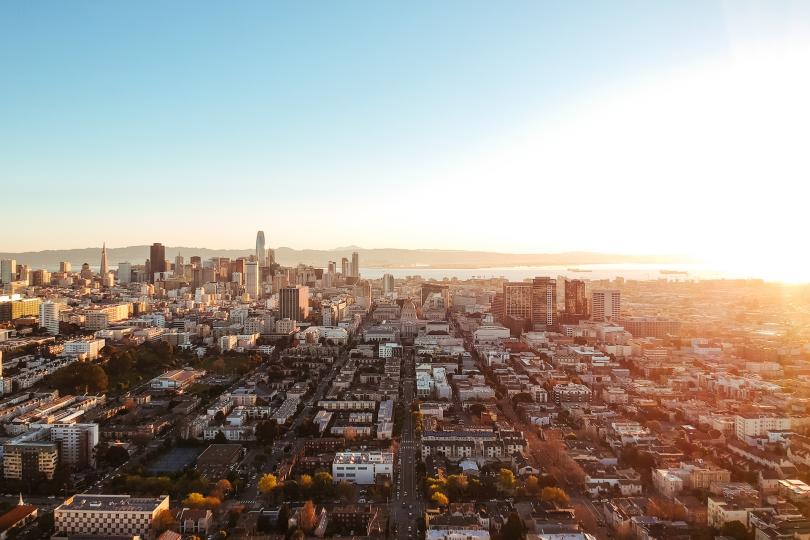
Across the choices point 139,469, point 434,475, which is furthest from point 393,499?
point 139,469

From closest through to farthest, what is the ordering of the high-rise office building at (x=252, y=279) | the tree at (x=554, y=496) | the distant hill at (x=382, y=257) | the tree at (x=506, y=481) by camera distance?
the tree at (x=554, y=496) → the tree at (x=506, y=481) → the high-rise office building at (x=252, y=279) → the distant hill at (x=382, y=257)

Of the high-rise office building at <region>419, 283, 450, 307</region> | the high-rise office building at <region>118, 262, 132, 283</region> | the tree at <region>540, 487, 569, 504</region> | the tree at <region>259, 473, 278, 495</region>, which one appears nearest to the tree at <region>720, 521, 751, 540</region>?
the tree at <region>540, 487, 569, 504</region>

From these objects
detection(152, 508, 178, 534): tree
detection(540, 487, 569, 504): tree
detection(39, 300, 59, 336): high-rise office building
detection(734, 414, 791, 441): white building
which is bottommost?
detection(152, 508, 178, 534): tree

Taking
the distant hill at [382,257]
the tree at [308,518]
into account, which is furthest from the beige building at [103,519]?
the distant hill at [382,257]

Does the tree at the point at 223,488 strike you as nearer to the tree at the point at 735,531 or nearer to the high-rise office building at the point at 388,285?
the tree at the point at 735,531

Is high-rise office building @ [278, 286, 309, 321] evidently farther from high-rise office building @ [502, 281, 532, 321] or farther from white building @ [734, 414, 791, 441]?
white building @ [734, 414, 791, 441]

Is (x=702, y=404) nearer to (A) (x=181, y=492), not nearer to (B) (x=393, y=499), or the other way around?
(B) (x=393, y=499)
